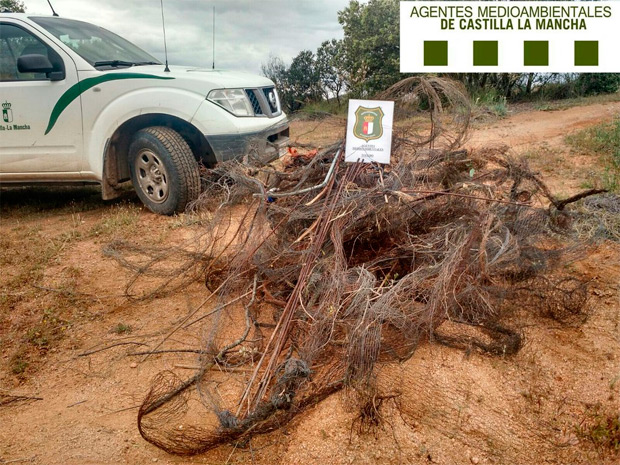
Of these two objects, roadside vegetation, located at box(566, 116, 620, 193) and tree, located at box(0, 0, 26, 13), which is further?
tree, located at box(0, 0, 26, 13)

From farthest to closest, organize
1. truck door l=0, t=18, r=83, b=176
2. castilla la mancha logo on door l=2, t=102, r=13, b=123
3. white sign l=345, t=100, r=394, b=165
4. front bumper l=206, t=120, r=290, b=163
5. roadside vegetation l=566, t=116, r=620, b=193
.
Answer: roadside vegetation l=566, t=116, r=620, b=193, castilla la mancha logo on door l=2, t=102, r=13, b=123, truck door l=0, t=18, r=83, b=176, front bumper l=206, t=120, r=290, b=163, white sign l=345, t=100, r=394, b=165

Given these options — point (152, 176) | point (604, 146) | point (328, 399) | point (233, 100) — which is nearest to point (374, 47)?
point (604, 146)

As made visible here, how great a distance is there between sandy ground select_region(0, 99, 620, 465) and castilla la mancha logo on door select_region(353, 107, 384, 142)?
1.51 m

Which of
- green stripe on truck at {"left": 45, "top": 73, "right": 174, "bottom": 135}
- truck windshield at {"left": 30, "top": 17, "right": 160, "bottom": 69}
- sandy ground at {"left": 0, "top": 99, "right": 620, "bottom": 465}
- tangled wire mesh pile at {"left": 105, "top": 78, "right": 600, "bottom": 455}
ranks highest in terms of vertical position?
truck windshield at {"left": 30, "top": 17, "right": 160, "bottom": 69}

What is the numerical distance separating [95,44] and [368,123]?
3.66 m

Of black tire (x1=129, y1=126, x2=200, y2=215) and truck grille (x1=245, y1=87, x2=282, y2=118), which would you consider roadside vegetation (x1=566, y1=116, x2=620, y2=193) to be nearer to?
truck grille (x1=245, y1=87, x2=282, y2=118)

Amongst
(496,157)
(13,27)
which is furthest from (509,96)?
(13,27)

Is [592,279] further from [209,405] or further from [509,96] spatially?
[509,96]

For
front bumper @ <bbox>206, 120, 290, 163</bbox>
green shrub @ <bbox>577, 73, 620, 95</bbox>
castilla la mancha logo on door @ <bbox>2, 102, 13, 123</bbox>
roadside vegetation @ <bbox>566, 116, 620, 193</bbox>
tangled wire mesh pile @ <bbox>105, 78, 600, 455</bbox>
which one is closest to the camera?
tangled wire mesh pile @ <bbox>105, 78, 600, 455</bbox>

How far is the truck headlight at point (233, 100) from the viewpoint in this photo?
17.0ft

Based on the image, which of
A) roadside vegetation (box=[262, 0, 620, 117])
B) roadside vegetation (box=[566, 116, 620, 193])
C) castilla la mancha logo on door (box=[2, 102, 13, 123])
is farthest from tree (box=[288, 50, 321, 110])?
castilla la mancha logo on door (box=[2, 102, 13, 123])

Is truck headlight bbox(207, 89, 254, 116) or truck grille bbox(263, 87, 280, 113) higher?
truck grille bbox(263, 87, 280, 113)

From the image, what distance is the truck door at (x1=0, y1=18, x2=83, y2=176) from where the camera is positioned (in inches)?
206

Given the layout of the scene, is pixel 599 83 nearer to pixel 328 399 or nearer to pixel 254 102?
pixel 254 102
